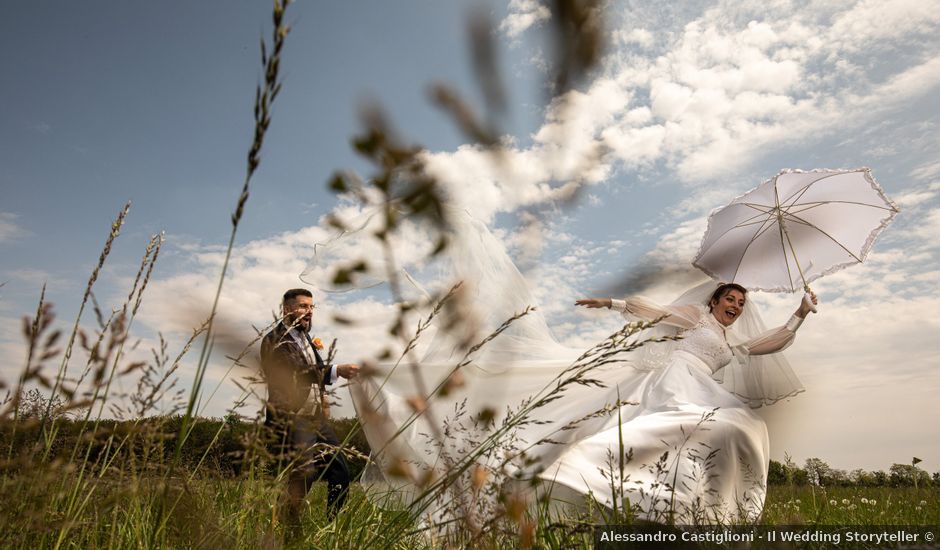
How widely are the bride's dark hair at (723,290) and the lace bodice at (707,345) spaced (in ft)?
1.34

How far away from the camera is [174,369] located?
1.57m

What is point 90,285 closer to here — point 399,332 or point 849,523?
point 399,332

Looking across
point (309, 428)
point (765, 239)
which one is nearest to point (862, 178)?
point (765, 239)

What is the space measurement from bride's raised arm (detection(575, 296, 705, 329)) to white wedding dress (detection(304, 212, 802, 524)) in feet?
0.05

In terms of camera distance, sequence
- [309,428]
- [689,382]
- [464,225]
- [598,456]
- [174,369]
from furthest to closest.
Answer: [689,382]
[598,456]
[464,225]
[174,369]
[309,428]

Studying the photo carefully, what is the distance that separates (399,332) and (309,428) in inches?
21.8

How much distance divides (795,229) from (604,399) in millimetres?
3003

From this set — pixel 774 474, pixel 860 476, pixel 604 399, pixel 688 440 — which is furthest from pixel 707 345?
pixel 774 474

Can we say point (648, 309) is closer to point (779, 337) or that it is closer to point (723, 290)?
point (723, 290)

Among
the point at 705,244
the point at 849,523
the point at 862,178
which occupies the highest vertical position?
the point at 862,178

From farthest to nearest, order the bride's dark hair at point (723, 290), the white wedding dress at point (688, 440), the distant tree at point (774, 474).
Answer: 1. the distant tree at point (774, 474)
2. the bride's dark hair at point (723, 290)
3. the white wedding dress at point (688, 440)

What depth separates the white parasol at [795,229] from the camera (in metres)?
5.86

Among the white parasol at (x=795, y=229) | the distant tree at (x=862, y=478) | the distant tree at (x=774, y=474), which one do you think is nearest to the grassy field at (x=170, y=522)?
the white parasol at (x=795, y=229)

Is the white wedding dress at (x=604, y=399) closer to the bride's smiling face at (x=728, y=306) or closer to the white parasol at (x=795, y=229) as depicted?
the bride's smiling face at (x=728, y=306)
